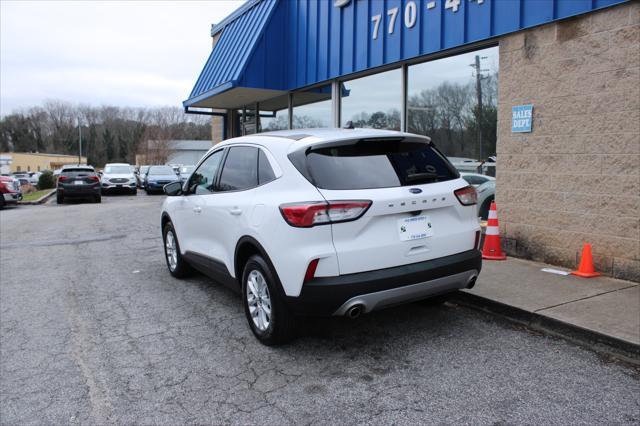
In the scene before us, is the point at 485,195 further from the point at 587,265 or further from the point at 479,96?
the point at 587,265

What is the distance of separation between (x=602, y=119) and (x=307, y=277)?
4137mm

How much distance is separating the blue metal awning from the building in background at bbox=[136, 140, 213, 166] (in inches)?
2218

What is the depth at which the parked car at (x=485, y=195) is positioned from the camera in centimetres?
800

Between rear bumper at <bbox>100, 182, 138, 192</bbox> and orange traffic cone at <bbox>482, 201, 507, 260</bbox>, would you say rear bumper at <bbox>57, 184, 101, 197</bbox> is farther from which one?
orange traffic cone at <bbox>482, 201, 507, 260</bbox>

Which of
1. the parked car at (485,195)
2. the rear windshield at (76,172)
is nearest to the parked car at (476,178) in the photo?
the parked car at (485,195)

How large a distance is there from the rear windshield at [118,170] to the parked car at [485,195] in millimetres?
21291

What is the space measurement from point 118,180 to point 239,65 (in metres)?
15.8

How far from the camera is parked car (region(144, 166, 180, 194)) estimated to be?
2636 centimetres

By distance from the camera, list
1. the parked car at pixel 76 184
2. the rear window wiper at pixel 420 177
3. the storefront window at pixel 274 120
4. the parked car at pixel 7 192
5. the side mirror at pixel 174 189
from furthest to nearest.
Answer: the parked car at pixel 76 184, the parked car at pixel 7 192, the storefront window at pixel 274 120, the side mirror at pixel 174 189, the rear window wiper at pixel 420 177

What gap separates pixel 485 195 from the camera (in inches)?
325

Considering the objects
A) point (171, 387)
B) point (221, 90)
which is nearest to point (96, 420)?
point (171, 387)

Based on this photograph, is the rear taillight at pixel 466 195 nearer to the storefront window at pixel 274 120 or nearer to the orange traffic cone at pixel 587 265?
the orange traffic cone at pixel 587 265

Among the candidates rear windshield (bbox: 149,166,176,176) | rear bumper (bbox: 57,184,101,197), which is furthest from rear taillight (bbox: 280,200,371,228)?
rear windshield (bbox: 149,166,176,176)

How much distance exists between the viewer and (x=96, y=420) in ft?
10.3
